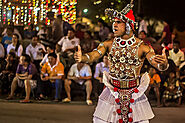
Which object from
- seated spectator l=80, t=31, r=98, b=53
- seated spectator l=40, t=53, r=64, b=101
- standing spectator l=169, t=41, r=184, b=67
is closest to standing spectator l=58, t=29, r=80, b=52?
seated spectator l=80, t=31, r=98, b=53

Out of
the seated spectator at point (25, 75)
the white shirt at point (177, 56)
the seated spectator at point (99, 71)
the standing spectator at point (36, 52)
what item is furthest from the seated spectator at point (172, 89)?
the standing spectator at point (36, 52)

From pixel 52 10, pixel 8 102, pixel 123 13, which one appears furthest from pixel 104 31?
pixel 123 13

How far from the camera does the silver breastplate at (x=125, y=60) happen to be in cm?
363

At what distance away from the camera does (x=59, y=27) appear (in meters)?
8.95

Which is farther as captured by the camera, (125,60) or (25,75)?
(25,75)

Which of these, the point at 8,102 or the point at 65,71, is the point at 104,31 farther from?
the point at 8,102

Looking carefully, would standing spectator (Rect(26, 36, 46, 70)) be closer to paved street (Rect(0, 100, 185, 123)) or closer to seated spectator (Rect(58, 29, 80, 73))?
seated spectator (Rect(58, 29, 80, 73))

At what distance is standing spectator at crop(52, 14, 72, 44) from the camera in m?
8.88

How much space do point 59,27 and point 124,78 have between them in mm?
→ 5625

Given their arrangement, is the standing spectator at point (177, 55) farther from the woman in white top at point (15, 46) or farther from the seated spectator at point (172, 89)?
the woman in white top at point (15, 46)

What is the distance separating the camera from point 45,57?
8.36m

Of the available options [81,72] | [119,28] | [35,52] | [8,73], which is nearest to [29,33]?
[35,52]

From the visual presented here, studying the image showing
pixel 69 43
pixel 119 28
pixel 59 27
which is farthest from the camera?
pixel 59 27

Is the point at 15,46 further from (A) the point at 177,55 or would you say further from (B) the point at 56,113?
(A) the point at 177,55
